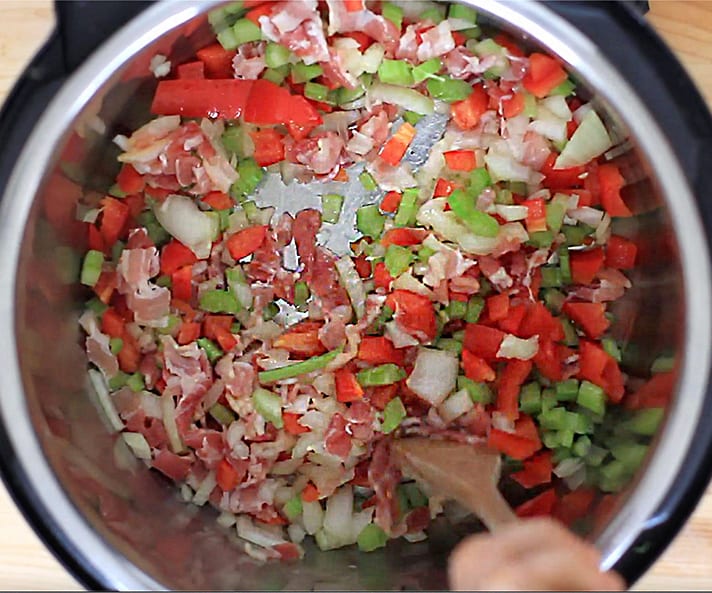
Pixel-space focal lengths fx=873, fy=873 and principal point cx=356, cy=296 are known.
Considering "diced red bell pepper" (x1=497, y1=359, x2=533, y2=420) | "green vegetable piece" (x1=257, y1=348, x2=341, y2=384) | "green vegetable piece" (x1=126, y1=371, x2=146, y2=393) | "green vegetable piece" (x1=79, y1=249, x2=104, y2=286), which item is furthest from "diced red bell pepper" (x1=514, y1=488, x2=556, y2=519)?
"green vegetable piece" (x1=79, y1=249, x2=104, y2=286)

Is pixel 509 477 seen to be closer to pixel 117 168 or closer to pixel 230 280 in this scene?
pixel 230 280

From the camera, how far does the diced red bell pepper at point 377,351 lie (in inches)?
49.1

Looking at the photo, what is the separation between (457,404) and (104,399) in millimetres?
480

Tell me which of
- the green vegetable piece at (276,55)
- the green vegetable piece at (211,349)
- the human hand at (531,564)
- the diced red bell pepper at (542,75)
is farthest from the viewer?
the green vegetable piece at (211,349)

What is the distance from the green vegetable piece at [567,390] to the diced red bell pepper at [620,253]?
0.17 m

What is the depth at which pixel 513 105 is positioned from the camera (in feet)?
3.82

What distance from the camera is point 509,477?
3.86 feet

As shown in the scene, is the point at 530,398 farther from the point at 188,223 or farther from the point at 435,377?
the point at 188,223

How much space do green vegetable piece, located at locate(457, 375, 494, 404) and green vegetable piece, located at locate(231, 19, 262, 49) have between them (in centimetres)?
54

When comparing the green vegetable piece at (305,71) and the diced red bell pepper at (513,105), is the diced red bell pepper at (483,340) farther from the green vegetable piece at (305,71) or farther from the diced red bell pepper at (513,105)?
the green vegetable piece at (305,71)

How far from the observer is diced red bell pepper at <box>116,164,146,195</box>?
1.15 metres

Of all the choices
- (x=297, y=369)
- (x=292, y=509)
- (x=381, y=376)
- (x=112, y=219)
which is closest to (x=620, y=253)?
(x=381, y=376)

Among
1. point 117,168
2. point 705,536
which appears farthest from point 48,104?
point 705,536

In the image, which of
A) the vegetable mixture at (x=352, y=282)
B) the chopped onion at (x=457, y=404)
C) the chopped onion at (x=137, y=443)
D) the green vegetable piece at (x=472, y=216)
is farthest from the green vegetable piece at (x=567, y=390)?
the chopped onion at (x=137, y=443)
